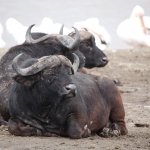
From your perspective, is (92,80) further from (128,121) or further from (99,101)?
(128,121)

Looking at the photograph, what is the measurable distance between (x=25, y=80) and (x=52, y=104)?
413 millimetres

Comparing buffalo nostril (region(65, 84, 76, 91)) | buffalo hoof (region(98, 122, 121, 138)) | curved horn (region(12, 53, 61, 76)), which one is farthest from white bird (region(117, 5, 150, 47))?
buffalo nostril (region(65, 84, 76, 91))

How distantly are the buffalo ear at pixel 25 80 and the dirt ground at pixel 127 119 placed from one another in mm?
601

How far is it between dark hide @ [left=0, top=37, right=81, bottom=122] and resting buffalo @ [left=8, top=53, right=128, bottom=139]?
0.86 metres

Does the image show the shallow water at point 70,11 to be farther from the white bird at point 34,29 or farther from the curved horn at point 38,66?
the curved horn at point 38,66

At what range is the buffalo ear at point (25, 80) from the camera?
303 inches

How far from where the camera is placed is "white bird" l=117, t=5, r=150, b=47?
21.8 metres

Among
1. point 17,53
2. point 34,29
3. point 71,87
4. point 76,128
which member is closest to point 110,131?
point 76,128

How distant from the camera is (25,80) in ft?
25.4

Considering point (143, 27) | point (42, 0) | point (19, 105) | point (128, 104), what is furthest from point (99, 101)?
point (42, 0)

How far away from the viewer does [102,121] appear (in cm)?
843

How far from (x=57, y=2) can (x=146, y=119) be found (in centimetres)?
2259

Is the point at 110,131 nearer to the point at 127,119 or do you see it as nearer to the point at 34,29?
the point at 127,119

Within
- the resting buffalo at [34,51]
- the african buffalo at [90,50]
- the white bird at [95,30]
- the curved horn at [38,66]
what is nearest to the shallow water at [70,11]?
the white bird at [95,30]
